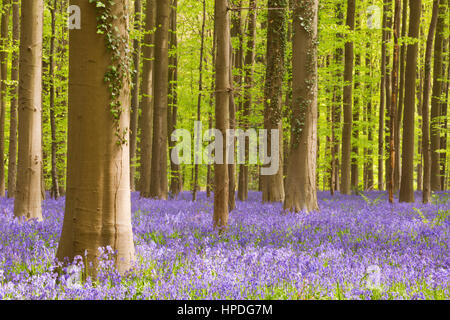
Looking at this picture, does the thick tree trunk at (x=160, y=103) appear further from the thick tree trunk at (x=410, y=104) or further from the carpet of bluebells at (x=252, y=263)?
the thick tree trunk at (x=410, y=104)

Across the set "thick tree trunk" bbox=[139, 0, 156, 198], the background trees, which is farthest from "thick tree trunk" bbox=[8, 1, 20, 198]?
"thick tree trunk" bbox=[139, 0, 156, 198]

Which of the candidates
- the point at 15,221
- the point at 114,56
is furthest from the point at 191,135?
the point at 114,56

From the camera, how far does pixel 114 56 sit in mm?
4336

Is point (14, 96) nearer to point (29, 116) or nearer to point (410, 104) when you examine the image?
point (29, 116)

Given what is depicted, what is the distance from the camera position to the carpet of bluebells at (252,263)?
12.0 ft

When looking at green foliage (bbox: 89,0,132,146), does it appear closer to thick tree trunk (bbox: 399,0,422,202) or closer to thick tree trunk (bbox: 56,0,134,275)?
thick tree trunk (bbox: 56,0,134,275)

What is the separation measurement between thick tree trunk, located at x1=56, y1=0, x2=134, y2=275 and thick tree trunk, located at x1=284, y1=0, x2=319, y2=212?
6.17 metres

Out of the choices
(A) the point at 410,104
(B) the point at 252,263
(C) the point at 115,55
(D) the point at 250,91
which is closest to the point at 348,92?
(A) the point at 410,104

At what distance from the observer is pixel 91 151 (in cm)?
426

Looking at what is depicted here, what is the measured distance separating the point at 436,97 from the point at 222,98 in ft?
61.3

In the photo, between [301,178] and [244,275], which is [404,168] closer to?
[301,178]

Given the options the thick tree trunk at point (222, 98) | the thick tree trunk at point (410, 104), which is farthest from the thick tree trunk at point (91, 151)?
the thick tree trunk at point (410, 104)

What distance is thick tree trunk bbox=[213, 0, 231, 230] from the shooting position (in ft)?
23.1

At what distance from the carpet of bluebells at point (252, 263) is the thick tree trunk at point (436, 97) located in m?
16.4
